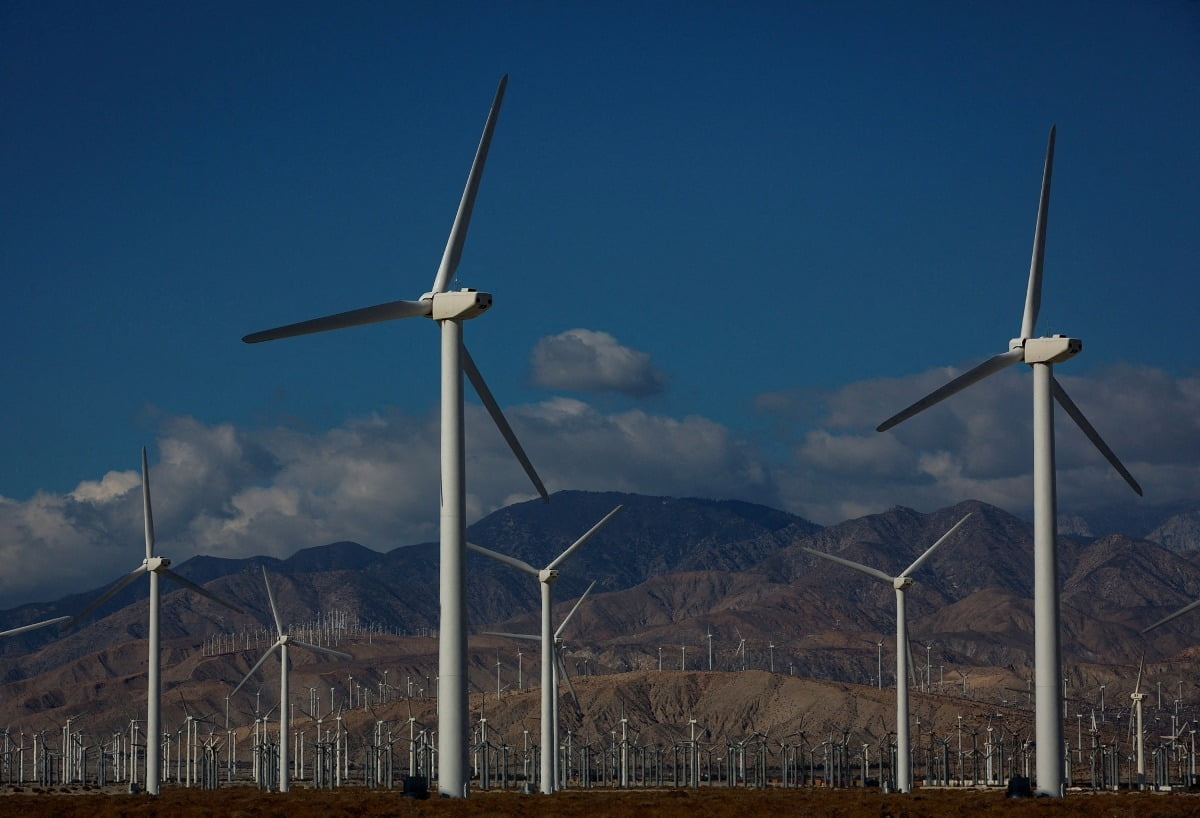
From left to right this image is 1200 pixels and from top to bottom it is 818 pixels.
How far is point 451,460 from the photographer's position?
54469 mm

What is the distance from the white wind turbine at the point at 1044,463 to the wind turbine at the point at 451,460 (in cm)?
1433

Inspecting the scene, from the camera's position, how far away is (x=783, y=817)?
174ft

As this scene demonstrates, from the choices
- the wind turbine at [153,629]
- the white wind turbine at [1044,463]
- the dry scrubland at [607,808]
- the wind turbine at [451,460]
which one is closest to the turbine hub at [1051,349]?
the white wind turbine at [1044,463]

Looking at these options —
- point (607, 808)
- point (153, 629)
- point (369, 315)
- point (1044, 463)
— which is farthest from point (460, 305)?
point (153, 629)

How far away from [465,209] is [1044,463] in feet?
72.4

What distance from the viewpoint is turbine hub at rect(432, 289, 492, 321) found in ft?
184

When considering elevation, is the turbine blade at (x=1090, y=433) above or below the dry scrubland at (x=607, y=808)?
above

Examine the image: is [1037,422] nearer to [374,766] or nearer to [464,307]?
[464,307]

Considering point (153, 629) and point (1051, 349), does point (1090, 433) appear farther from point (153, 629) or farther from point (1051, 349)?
point (153, 629)

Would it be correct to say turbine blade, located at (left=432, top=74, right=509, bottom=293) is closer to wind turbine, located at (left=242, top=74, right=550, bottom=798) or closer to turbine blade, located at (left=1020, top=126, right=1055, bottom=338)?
wind turbine, located at (left=242, top=74, right=550, bottom=798)

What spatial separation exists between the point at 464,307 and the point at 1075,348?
22657 mm

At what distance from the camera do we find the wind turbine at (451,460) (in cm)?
5291

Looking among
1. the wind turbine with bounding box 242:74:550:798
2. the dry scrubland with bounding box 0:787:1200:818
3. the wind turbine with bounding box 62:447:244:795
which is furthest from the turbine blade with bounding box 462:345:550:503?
the wind turbine with bounding box 62:447:244:795

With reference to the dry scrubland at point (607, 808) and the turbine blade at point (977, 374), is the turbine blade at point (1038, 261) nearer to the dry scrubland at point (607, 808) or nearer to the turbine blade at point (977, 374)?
the turbine blade at point (977, 374)
